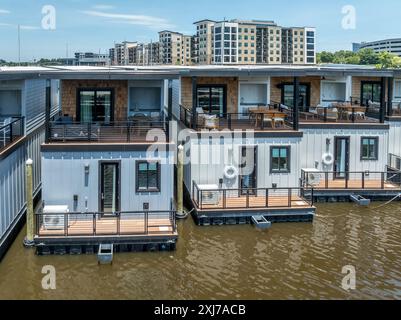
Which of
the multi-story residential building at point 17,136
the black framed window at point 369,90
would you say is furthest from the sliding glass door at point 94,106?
the black framed window at point 369,90

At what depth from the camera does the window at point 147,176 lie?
58.0ft

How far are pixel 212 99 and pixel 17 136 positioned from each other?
9.58 meters

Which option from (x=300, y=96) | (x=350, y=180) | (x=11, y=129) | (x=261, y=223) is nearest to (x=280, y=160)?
(x=261, y=223)


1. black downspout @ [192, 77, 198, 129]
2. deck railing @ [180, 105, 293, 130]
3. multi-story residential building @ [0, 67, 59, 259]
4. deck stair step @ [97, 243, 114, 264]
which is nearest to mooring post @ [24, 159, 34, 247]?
multi-story residential building @ [0, 67, 59, 259]

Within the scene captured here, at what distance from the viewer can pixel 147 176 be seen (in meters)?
17.8

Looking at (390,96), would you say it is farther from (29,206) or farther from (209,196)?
(29,206)

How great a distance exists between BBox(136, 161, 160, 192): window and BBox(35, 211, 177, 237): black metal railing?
918mm

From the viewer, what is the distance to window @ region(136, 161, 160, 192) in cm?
1767

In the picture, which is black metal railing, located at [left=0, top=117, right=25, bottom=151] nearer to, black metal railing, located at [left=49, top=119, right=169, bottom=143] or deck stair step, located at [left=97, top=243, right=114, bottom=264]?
black metal railing, located at [left=49, top=119, right=169, bottom=143]

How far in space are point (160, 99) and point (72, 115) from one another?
411 cm

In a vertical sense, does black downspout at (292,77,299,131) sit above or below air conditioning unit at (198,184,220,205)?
above

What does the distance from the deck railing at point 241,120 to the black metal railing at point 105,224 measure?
18.2 feet

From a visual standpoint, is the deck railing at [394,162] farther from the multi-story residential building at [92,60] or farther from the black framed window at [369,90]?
the multi-story residential building at [92,60]
